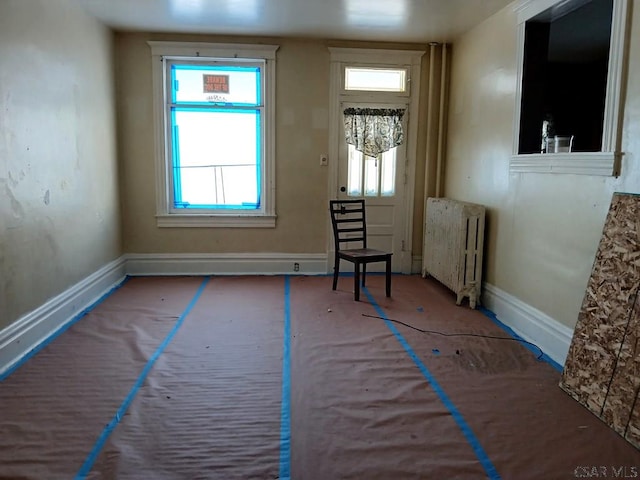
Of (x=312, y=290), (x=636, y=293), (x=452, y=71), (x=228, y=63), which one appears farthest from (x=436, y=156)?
(x=636, y=293)

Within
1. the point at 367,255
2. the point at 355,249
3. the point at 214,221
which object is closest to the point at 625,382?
the point at 367,255

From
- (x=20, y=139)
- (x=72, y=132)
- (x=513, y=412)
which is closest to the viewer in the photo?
(x=513, y=412)

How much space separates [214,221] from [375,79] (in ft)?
8.17

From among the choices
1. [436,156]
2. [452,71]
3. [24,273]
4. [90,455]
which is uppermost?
[452,71]

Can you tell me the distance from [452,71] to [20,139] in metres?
4.37

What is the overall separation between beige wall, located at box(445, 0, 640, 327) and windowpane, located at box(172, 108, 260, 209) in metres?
2.30

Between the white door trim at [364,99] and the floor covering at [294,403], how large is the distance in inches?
71.9

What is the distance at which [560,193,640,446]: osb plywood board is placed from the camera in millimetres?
2506

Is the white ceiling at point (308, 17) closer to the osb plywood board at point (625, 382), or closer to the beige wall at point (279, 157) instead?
the beige wall at point (279, 157)

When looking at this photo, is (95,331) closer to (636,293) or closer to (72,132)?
(72,132)

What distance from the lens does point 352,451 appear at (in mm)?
2336

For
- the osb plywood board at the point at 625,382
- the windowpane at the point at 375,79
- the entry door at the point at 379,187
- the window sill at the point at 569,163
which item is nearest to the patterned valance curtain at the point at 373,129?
the entry door at the point at 379,187

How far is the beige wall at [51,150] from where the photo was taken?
325cm
